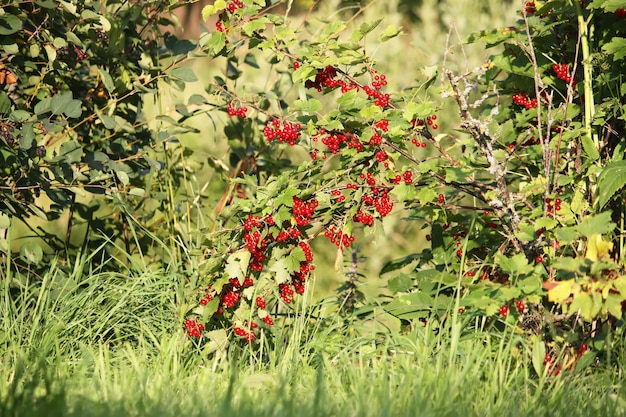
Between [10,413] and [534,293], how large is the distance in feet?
5.47

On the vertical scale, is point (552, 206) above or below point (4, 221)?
below

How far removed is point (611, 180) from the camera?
2.90 metres

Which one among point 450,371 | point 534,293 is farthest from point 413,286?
point 450,371

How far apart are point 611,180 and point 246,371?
137 cm

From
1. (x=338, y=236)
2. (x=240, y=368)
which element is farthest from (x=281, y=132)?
(x=240, y=368)

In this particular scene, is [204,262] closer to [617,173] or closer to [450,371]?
[450,371]

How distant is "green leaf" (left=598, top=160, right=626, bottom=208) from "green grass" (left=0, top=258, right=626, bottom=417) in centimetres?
57

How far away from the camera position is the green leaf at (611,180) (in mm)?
2885

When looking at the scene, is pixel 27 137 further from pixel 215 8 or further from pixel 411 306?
pixel 411 306

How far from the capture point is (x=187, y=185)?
4410 mm

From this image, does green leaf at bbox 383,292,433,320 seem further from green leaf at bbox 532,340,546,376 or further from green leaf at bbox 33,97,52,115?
green leaf at bbox 33,97,52,115

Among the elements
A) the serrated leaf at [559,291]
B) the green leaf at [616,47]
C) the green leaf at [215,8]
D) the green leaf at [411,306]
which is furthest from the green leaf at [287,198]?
the green leaf at [616,47]

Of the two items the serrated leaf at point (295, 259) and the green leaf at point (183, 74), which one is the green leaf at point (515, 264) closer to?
the serrated leaf at point (295, 259)

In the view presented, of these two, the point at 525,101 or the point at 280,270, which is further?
the point at 525,101
